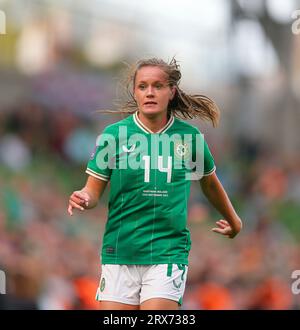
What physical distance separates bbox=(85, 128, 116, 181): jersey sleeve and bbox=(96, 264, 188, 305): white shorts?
495 millimetres

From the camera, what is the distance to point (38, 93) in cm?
1758

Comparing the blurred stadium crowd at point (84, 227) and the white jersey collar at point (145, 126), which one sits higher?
the white jersey collar at point (145, 126)

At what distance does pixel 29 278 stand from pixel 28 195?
3206 mm

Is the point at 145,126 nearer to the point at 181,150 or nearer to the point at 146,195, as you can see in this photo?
the point at 181,150

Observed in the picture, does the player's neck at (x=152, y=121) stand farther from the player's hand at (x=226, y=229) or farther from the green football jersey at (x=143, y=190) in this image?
the player's hand at (x=226, y=229)

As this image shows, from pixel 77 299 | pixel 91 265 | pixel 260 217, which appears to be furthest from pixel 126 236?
pixel 260 217

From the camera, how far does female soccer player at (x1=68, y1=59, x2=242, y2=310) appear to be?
19.0 ft

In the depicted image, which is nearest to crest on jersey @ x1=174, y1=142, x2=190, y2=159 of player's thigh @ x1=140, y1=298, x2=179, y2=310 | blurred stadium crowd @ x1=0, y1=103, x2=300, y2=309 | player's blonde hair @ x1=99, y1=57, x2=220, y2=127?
player's blonde hair @ x1=99, y1=57, x2=220, y2=127

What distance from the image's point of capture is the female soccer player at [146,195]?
5.80 m

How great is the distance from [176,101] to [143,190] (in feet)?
1.86

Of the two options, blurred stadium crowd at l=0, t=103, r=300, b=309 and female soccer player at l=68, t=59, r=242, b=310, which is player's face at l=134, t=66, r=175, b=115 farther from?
blurred stadium crowd at l=0, t=103, r=300, b=309

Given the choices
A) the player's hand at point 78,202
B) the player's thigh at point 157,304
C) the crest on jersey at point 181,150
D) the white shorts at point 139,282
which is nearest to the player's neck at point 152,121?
the crest on jersey at point 181,150

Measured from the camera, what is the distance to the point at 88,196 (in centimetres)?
562

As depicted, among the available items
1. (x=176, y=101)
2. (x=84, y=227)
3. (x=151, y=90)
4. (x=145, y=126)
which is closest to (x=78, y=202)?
(x=145, y=126)
